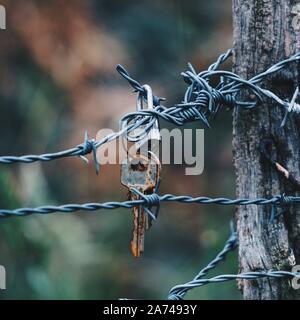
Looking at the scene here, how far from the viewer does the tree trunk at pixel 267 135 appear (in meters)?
2.30

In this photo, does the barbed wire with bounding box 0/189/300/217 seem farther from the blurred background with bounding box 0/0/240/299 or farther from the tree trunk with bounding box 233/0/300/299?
the blurred background with bounding box 0/0/240/299

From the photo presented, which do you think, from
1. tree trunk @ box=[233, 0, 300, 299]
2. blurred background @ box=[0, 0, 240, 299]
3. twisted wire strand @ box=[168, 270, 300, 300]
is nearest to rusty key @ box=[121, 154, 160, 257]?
twisted wire strand @ box=[168, 270, 300, 300]

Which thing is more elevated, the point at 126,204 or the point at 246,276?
the point at 126,204

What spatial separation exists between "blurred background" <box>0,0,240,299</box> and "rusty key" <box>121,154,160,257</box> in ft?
12.0

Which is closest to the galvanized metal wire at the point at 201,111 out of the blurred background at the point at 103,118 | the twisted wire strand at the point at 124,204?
the twisted wire strand at the point at 124,204

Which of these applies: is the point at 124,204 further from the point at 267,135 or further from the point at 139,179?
the point at 267,135

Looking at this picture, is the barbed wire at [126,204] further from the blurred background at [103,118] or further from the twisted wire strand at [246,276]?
the blurred background at [103,118]

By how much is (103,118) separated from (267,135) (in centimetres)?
443

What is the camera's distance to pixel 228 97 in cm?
224

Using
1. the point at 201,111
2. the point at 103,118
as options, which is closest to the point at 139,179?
the point at 201,111

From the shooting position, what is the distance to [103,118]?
668 centimetres

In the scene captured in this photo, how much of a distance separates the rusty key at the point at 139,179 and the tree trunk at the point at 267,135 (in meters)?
0.42
